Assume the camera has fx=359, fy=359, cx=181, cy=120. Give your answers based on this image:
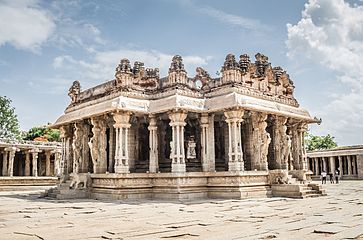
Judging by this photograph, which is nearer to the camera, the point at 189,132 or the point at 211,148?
the point at 211,148

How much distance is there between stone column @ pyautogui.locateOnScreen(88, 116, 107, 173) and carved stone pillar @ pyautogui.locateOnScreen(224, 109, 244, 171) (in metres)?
6.52

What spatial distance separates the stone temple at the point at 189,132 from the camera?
53.4 ft

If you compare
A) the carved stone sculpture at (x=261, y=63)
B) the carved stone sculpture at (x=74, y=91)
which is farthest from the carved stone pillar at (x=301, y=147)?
the carved stone sculpture at (x=74, y=91)

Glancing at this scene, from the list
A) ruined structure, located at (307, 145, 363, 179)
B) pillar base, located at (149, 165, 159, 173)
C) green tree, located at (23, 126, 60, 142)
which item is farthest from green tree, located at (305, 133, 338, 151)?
pillar base, located at (149, 165, 159, 173)

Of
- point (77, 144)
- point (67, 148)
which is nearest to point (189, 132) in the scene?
point (77, 144)

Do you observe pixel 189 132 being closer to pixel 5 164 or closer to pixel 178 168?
pixel 178 168

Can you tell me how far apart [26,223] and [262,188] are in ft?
35.9

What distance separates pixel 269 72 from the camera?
20.0 meters

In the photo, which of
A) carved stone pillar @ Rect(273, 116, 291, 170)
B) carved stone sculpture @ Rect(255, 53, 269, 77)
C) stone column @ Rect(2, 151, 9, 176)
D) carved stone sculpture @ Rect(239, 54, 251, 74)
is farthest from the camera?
stone column @ Rect(2, 151, 9, 176)

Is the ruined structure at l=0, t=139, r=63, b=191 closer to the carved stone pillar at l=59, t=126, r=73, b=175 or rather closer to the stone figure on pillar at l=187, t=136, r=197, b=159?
the carved stone pillar at l=59, t=126, r=73, b=175

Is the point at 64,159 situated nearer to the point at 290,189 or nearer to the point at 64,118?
the point at 64,118

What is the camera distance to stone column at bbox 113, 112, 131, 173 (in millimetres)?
16406

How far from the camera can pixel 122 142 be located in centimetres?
1669

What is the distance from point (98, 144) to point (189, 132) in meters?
5.15
